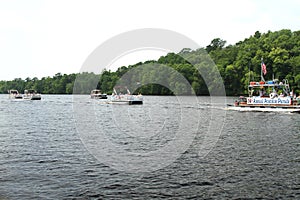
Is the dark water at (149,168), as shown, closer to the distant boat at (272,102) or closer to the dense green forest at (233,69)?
the distant boat at (272,102)

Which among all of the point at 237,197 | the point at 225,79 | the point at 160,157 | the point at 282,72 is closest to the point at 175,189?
the point at 237,197

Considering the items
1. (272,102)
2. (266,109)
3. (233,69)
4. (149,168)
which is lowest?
(149,168)

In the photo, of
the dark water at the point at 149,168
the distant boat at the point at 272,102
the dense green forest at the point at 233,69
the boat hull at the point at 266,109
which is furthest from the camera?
the dense green forest at the point at 233,69

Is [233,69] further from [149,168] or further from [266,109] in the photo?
[149,168]

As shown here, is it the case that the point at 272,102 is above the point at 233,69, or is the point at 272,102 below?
below

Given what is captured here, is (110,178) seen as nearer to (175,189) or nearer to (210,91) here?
(175,189)

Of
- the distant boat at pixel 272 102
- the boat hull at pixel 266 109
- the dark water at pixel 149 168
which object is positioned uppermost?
the distant boat at pixel 272 102

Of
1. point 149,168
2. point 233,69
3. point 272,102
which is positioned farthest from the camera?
point 233,69

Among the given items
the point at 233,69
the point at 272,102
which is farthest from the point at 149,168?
the point at 233,69

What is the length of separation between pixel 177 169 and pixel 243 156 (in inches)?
257

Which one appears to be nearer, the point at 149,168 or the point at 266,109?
the point at 149,168

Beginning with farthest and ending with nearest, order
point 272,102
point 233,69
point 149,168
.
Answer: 1. point 233,69
2. point 272,102
3. point 149,168

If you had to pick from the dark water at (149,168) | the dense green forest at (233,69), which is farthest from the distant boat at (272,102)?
the dense green forest at (233,69)

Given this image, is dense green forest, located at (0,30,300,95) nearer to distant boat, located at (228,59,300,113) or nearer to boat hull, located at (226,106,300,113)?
distant boat, located at (228,59,300,113)
